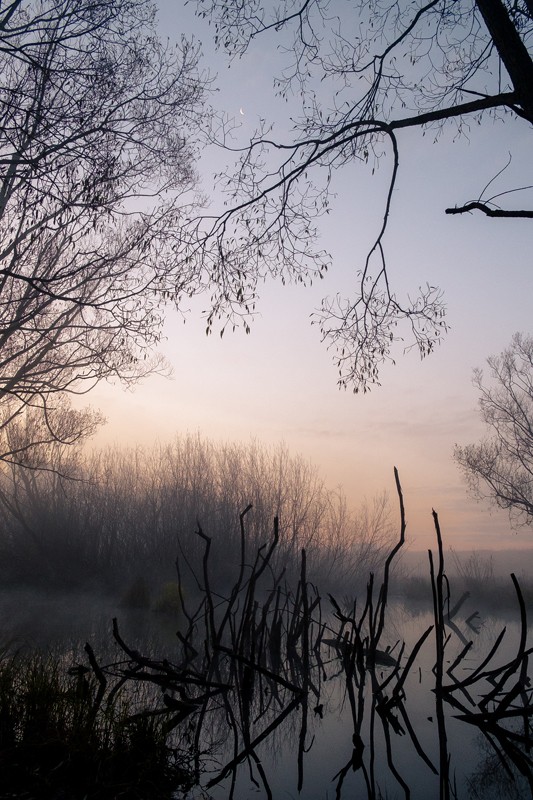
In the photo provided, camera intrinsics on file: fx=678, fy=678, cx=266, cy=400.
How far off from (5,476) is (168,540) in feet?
15.7

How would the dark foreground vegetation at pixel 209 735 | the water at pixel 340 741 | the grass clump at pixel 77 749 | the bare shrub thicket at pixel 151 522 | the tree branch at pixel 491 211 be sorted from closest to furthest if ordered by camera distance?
the grass clump at pixel 77 749, the dark foreground vegetation at pixel 209 735, the water at pixel 340 741, the tree branch at pixel 491 211, the bare shrub thicket at pixel 151 522

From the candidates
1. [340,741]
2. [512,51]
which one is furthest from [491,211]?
[340,741]

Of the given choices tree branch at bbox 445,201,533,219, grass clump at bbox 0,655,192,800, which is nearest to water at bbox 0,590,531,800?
grass clump at bbox 0,655,192,800

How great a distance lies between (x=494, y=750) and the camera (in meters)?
3.83

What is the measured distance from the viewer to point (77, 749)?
2.95 metres

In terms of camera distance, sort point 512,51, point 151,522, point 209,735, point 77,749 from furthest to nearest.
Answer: point 151,522, point 512,51, point 209,735, point 77,749

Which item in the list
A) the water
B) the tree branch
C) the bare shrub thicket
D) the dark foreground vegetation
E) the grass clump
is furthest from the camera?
the bare shrub thicket

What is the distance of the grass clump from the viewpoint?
2.75 metres

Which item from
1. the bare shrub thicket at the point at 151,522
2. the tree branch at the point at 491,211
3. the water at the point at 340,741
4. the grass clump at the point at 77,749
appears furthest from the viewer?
the bare shrub thicket at the point at 151,522

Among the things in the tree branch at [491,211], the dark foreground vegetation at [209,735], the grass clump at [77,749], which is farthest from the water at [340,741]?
the tree branch at [491,211]

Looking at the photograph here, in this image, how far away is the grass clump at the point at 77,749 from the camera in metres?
2.75

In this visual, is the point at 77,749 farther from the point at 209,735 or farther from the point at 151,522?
the point at 151,522

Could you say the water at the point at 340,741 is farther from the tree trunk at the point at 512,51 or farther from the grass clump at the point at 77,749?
the tree trunk at the point at 512,51

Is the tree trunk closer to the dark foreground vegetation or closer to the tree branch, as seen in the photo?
the tree branch
